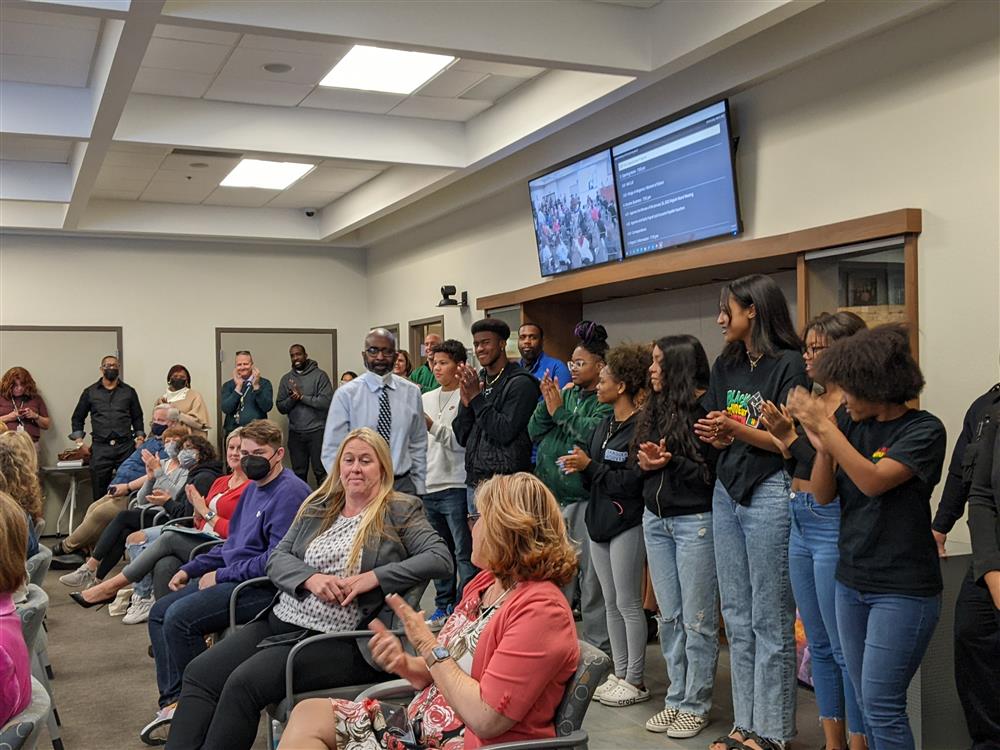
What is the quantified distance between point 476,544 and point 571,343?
5152 mm

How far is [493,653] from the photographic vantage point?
2217 millimetres

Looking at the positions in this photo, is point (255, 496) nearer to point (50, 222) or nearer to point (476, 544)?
point (476, 544)

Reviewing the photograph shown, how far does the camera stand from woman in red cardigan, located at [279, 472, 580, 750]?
2.14m

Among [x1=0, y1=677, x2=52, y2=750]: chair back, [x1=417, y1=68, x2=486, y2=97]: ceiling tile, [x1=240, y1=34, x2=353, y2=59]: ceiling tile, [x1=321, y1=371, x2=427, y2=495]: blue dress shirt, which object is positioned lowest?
[x1=0, y1=677, x2=52, y2=750]: chair back

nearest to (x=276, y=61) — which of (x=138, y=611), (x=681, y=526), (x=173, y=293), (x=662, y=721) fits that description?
(x=138, y=611)

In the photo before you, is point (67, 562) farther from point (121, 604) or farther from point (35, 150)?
point (35, 150)

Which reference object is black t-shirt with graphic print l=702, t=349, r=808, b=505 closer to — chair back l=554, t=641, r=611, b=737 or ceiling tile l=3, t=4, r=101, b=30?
chair back l=554, t=641, r=611, b=737

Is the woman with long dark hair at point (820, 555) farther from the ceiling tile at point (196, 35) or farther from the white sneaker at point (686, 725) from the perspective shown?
the ceiling tile at point (196, 35)

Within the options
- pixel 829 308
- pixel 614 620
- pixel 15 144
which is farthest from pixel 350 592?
pixel 15 144

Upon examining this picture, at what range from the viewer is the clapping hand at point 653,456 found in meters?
3.74

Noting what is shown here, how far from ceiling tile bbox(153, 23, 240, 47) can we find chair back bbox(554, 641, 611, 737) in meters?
4.23

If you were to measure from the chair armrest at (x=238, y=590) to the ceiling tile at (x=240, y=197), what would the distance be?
6.49 meters

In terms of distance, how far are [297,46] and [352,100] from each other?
3.76ft

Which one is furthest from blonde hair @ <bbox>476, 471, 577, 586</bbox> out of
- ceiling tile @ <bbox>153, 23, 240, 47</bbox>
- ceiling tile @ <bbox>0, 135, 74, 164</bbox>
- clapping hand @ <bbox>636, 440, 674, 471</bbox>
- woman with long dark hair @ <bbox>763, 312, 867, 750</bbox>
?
ceiling tile @ <bbox>0, 135, 74, 164</bbox>
